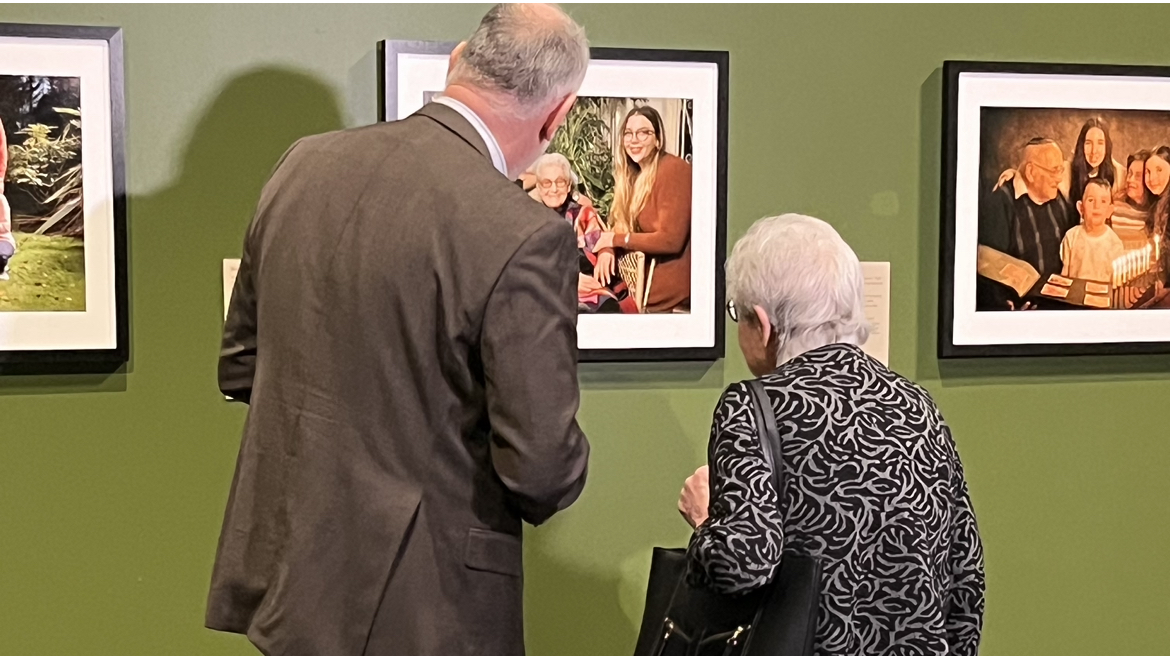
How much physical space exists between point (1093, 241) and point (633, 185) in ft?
3.22

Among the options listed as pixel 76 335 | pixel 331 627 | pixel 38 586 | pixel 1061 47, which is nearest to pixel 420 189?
pixel 331 627

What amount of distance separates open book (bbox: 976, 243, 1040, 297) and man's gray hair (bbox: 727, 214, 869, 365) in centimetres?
87

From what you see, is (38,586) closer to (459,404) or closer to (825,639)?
(459,404)

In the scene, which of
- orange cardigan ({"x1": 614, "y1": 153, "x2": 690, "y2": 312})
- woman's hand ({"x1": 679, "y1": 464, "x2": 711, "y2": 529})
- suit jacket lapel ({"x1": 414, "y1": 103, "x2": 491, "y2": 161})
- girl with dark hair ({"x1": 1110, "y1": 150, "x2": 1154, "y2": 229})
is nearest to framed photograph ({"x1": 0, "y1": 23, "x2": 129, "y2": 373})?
suit jacket lapel ({"x1": 414, "y1": 103, "x2": 491, "y2": 161})

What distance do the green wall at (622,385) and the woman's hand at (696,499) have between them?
56cm

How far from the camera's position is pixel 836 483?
1.63 m

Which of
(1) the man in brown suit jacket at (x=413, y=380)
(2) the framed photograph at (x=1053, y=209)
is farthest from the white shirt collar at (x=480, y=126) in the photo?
(2) the framed photograph at (x=1053, y=209)

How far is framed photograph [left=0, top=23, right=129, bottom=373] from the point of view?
2154 millimetres

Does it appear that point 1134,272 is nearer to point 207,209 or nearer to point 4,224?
point 207,209

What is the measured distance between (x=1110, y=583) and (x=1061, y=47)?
44.9 inches

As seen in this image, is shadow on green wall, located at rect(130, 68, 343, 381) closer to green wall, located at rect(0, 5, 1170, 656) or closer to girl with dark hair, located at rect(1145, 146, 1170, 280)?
green wall, located at rect(0, 5, 1170, 656)

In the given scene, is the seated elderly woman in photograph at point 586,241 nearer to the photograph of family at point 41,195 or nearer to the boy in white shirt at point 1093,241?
the photograph of family at point 41,195

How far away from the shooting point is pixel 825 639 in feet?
5.48

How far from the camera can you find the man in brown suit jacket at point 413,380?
1533mm
